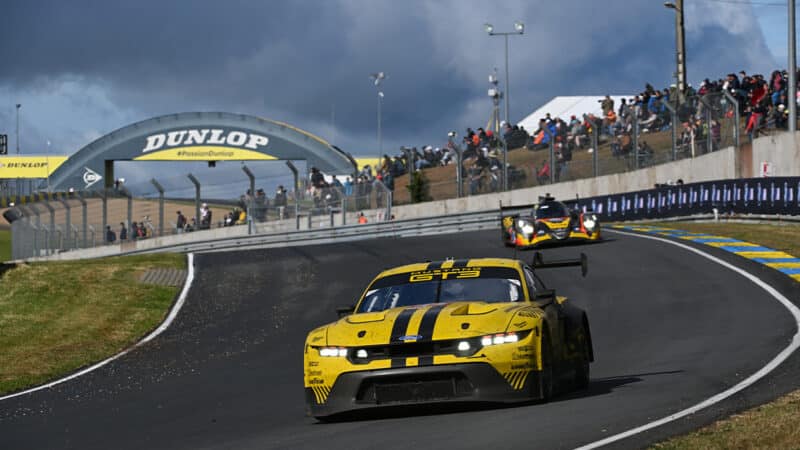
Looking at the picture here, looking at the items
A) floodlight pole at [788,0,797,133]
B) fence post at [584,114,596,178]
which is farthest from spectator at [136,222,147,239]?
floodlight pole at [788,0,797,133]

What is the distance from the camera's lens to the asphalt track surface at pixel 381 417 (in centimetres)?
881

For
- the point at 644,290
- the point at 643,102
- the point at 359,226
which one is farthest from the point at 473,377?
the point at 643,102

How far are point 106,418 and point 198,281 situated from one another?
15.3 metres

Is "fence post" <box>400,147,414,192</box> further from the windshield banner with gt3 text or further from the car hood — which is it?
the car hood

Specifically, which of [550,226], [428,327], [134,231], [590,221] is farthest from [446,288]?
[134,231]

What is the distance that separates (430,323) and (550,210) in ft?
67.2

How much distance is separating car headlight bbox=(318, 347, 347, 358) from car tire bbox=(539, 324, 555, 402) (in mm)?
1365

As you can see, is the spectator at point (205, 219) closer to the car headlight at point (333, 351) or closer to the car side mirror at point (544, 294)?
→ the car side mirror at point (544, 294)

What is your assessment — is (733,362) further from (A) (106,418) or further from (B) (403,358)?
(A) (106,418)

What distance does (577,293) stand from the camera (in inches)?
862

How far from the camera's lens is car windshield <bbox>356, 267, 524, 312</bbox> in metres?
10.5

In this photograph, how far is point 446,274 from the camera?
10.8m

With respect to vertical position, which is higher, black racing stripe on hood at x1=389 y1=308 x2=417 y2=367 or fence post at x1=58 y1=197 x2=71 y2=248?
fence post at x1=58 y1=197 x2=71 y2=248

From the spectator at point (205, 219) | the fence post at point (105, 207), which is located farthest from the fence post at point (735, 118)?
the fence post at point (105, 207)
